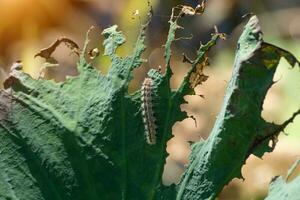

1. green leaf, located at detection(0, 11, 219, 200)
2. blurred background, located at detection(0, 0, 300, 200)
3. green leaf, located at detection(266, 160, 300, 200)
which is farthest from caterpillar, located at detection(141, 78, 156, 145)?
blurred background, located at detection(0, 0, 300, 200)

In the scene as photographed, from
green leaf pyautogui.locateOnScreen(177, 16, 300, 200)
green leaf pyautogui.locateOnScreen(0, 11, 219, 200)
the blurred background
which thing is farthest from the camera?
the blurred background

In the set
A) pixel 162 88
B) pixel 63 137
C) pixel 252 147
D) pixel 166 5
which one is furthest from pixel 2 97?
pixel 166 5

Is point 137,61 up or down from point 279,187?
up

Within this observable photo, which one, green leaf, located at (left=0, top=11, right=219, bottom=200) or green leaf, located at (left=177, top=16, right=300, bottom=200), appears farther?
green leaf, located at (left=0, top=11, right=219, bottom=200)

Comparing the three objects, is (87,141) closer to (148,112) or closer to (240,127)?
(148,112)

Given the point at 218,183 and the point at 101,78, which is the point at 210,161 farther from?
the point at 101,78

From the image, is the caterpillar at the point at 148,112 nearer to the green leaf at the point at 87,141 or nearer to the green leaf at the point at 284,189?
the green leaf at the point at 87,141

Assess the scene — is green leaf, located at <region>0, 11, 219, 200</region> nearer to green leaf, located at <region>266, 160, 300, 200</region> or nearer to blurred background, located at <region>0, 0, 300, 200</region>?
green leaf, located at <region>266, 160, 300, 200</region>
